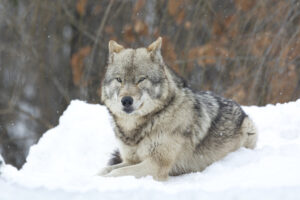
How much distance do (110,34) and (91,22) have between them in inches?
28.9

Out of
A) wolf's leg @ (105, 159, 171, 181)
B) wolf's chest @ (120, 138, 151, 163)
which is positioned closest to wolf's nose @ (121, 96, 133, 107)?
wolf's chest @ (120, 138, 151, 163)

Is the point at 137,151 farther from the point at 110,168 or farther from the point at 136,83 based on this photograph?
the point at 136,83

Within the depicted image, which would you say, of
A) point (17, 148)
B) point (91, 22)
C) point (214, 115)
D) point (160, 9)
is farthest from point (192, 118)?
point (17, 148)

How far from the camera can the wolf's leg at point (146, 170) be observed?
4203 mm

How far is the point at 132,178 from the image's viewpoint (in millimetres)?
3531

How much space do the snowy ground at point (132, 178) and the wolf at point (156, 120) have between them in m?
0.20

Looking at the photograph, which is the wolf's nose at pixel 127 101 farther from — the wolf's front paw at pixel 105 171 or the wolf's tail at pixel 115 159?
the wolf's tail at pixel 115 159

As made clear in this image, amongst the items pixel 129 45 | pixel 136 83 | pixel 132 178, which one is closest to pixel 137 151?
pixel 136 83

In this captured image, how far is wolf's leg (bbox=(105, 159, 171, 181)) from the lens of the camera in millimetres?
4203

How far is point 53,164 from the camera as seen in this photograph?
5.34 meters

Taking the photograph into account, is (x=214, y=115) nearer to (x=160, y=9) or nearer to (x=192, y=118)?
(x=192, y=118)

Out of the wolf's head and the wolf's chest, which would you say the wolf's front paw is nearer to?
the wolf's chest

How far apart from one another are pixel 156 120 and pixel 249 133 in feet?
4.02

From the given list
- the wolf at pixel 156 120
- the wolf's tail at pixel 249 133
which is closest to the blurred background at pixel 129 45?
the wolf's tail at pixel 249 133
